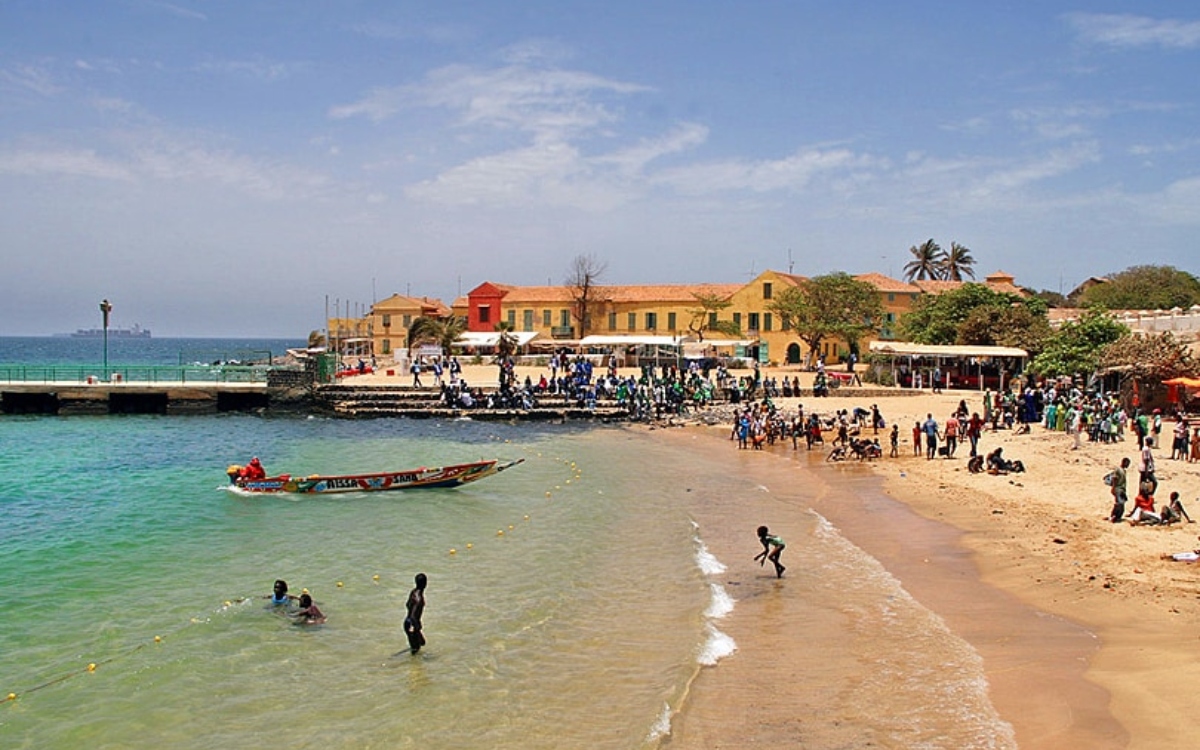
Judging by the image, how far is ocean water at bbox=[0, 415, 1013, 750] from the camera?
10.7 meters

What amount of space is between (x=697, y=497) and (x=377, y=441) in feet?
58.1

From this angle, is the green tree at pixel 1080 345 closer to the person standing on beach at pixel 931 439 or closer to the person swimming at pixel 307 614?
the person standing on beach at pixel 931 439

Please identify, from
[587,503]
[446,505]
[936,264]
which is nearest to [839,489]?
[587,503]

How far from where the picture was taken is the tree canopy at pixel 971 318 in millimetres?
51906

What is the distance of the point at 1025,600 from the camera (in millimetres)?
14281

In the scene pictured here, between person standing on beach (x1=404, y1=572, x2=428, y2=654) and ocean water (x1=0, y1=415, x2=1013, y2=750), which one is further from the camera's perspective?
person standing on beach (x1=404, y1=572, x2=428, y2=654)

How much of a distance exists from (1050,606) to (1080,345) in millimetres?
30199

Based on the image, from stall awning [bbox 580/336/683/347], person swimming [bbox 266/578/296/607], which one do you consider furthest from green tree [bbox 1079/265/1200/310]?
person swimming [bbox 266/578/296/607]

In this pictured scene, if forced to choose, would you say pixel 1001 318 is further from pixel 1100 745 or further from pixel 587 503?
pixel 1100 745

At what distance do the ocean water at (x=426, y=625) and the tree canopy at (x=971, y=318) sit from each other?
106 feet

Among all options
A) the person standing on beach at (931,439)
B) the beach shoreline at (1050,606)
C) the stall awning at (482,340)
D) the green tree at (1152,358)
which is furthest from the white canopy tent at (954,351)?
→ the stall awning at (482,340)

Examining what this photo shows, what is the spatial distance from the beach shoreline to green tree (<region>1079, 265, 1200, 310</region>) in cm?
5189

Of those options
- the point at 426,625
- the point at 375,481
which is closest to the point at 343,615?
the point at 426,625

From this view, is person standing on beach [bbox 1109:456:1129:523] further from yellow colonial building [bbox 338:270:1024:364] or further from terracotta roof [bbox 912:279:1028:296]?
terracotta roof [bbox 912:279:1028:296]
